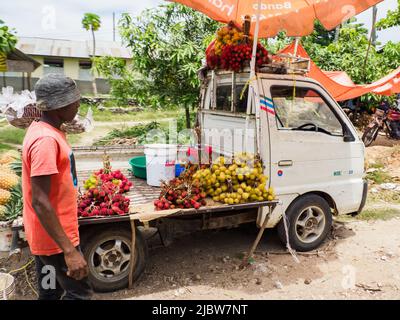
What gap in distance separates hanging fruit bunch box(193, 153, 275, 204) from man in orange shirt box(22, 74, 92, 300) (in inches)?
64.2

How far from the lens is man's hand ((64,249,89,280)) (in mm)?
2174

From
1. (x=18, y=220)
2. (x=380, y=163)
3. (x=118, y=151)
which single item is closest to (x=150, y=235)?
(x=118, y=151)

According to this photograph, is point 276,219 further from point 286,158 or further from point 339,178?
point 339,178

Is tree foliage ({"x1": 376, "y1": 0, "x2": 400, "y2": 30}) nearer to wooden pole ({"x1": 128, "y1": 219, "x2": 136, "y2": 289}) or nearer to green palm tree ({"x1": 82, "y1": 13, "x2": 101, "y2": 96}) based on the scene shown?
wooden pole ({"x1": 128, "y1": 219, "x2": 136, "y2": 289})

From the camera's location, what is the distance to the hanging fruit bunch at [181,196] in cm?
346

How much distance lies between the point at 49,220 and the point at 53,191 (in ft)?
0.64

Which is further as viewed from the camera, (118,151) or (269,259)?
(118,151)

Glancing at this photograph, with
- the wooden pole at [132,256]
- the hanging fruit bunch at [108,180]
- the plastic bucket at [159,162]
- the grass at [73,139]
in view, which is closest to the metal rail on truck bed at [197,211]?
the wooden pole at [132,256]

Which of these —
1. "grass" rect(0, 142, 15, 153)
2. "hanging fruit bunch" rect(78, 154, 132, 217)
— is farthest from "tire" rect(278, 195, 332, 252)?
"grass" rect(0, 142, 15, 153)

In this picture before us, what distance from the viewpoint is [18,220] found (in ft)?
A: 9.96

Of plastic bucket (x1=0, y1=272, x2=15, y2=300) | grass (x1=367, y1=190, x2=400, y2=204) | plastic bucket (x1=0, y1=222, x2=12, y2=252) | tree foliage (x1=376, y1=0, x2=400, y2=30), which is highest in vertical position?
tree foliage (x1=376, y1=0, x2=400, y2=30)
